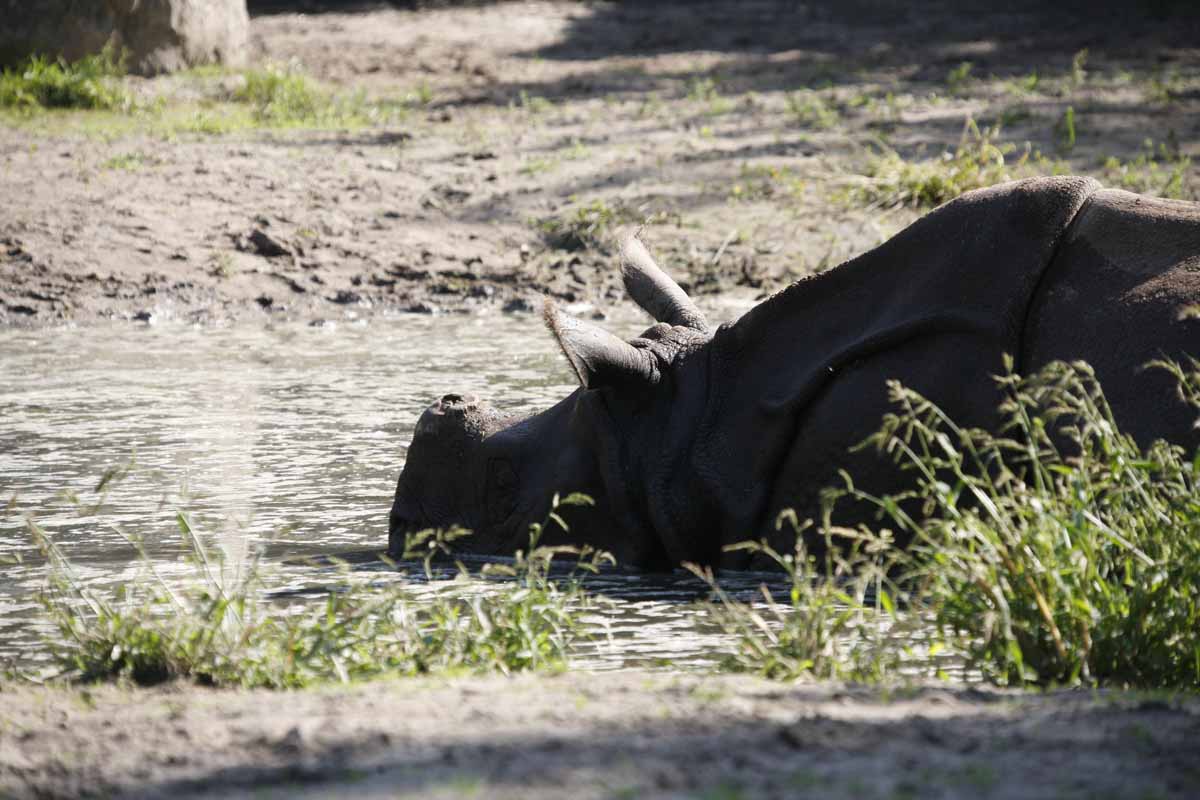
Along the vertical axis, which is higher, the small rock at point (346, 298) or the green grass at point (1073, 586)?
the green grass at point (1073, 586)

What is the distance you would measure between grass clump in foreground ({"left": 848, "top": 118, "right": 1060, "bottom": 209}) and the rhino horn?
16.3 ft

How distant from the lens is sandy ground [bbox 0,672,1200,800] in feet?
8.74

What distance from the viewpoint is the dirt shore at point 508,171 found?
396 inches

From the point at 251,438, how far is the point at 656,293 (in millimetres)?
2025

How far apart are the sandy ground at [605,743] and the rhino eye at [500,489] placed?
1872 mm

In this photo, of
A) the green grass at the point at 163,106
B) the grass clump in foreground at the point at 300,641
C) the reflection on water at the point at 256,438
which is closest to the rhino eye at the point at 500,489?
the reflection on water at the point at 256,438

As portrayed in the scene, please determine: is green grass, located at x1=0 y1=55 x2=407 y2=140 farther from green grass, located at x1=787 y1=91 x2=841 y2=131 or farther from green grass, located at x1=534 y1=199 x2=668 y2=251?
green grass, located at x1=787 y1=91 x2=841 y2=131

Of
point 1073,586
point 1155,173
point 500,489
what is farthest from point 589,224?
point 1073,586

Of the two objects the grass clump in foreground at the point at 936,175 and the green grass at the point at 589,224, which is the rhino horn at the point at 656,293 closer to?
the green grass at the point at 589,224

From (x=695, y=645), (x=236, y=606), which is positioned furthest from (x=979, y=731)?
(x=236, y=606)

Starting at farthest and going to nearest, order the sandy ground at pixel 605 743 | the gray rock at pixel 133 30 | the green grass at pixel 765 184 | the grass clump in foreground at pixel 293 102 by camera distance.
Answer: the gray rock at pixel 133 30 → the grass clump in foreground at pixel 293 102 → the green grass at pixel 765 184 → the sandy ground at pixel 605 743

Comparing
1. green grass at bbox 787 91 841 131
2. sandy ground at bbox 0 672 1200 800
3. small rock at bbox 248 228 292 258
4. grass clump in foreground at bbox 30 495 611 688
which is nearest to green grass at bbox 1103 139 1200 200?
green grass at bbox 787 91 841 131

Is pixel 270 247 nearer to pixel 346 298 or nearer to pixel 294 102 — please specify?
pixel 346 298

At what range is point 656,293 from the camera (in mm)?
5711
